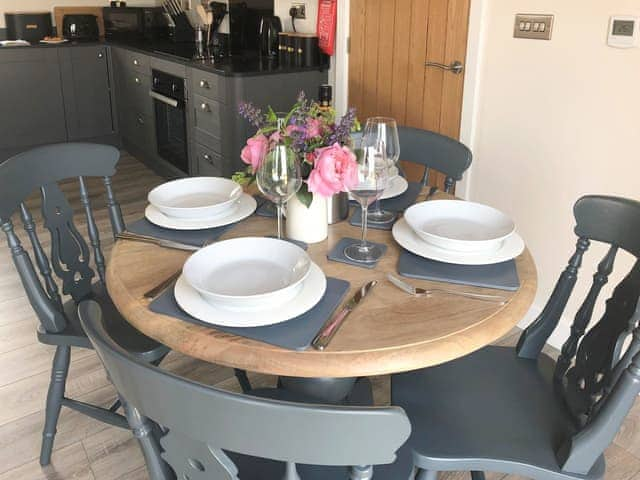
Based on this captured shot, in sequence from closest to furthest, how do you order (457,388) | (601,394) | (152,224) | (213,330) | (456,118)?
(213,330) < (601,394) < (457,388) < (152,224) < (456,118)

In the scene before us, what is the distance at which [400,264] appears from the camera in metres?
1.38

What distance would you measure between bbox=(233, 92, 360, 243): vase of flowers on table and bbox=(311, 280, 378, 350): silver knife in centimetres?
23

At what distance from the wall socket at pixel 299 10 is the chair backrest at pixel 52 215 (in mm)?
2128

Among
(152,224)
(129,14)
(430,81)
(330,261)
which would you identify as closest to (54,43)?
(129,14)

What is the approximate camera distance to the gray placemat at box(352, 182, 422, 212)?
1.72 metres

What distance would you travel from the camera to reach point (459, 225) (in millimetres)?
1535

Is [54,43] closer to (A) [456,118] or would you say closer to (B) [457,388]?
(A) [456,118]

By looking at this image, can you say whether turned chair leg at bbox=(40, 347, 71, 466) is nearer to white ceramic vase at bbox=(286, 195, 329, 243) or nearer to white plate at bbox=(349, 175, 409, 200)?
white ceramic vase at bbox=(286, 195, 329, 243)

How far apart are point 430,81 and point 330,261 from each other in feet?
5.98

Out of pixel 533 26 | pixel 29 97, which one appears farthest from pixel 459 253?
pixel 29 97

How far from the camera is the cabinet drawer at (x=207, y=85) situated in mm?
3492

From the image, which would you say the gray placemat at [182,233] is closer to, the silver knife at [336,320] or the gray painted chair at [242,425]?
the silver knife at [336,320]

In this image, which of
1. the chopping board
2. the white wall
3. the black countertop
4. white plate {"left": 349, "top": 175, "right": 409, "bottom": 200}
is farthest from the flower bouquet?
the chopping board

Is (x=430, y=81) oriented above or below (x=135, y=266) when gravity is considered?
above
